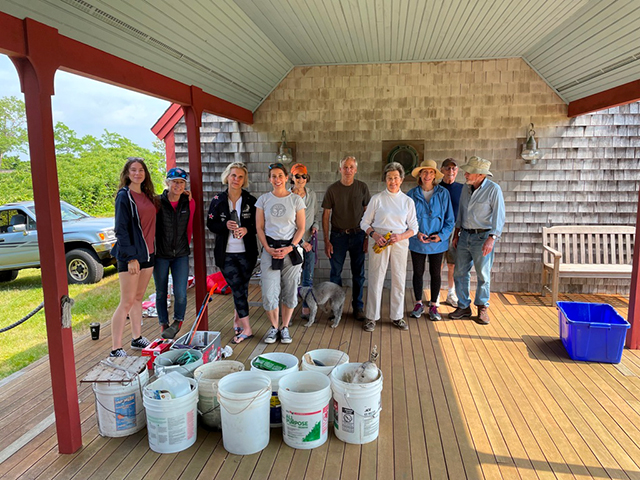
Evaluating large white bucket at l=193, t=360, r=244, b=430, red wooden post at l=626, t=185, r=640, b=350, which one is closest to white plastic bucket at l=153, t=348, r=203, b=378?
large white bucket at l=193, t=360, r=244, b=430

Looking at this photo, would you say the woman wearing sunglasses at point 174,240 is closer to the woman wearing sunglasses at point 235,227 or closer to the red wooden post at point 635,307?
the woman wearing sunglasses at point 235,227

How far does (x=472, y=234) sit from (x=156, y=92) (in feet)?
11.1

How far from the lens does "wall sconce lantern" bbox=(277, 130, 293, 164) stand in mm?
5953

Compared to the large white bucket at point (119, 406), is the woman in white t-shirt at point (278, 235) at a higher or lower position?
higher

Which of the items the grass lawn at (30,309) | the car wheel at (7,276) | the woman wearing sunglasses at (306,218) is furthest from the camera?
the car wheel at (7,276)

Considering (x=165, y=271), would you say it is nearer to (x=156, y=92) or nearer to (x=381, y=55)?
(x=156, y=92)

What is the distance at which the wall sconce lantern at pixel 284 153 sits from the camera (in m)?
5.95

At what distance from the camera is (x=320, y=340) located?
420 cm

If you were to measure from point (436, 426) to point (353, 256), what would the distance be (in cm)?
226

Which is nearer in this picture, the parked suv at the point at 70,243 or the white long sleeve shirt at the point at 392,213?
the white long sleeve shirt at the point at 392,213

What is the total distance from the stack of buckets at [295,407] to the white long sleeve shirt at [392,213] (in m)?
1.82

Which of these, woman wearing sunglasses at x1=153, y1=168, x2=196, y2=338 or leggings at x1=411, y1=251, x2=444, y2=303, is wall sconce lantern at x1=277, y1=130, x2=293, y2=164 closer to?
woman wearing sunglasses at x1=153, y1=168, x2=196, y2=338

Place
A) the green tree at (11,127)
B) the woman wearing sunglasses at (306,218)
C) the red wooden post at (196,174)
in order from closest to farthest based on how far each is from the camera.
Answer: the red wooden post at (196,174)
the woman wearing sunglasses at (306,218)
the green tree at (11,127)

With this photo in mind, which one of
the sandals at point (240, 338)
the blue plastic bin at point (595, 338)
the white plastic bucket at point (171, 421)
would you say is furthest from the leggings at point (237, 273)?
the blue plastic bin at point (595, 338)
